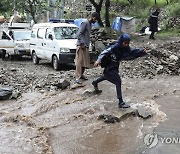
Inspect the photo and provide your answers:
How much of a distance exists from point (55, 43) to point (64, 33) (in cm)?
76

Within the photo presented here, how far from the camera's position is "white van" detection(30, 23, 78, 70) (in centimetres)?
1419

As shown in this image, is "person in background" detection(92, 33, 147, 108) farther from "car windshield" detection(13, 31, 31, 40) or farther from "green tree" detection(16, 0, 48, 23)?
"green tree" detection(16, 0, 48, 23)

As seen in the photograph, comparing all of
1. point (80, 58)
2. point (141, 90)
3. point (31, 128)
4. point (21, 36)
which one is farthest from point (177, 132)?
point (21, 36)

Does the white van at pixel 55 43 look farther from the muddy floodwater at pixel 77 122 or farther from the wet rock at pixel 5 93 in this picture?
the wet rock at pixel 5 93

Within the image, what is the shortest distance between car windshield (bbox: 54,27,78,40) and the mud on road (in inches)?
105

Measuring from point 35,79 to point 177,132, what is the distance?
6053 millimetres

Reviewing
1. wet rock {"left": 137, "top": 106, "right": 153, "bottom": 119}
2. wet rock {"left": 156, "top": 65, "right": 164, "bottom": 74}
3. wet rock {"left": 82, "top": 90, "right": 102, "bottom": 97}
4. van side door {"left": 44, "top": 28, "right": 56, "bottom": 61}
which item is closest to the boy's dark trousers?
wet rock {"left": 137, "top": 106, "right": 153, "bottom": 119}

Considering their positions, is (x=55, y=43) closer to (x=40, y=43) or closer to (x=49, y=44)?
(x=49, y=44)

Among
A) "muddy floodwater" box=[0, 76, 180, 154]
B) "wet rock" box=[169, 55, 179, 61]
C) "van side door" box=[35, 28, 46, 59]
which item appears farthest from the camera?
"van side door" box=[35, 28, 46, 59]

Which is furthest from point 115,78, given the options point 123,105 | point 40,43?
point 40,43

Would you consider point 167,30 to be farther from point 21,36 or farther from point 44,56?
point 44,56

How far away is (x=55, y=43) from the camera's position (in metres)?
14.5

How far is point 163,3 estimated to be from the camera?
3669 centimetres

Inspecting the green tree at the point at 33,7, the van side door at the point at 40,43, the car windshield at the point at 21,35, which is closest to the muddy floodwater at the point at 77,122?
the van side door at the point at 40,43
